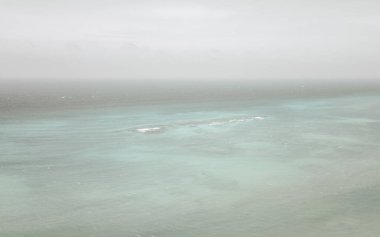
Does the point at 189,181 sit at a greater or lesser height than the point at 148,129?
lesser

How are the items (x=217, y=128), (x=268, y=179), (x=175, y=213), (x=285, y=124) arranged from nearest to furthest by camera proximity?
(x=175, y=213), (x=268, y=179), (x=217, y=128), (x=285, y=124)

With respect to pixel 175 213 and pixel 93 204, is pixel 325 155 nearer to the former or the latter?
pixel 175 213

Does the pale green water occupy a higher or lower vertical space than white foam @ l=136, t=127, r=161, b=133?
lower

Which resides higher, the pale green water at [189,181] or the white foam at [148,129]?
the white foam at [148,129]

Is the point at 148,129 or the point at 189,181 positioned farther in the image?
the point at 148,129

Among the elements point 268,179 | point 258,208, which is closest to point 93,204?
point 258,208

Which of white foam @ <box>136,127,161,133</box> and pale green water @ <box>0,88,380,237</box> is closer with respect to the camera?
pale green water @ <box>0,88,380,237</box>

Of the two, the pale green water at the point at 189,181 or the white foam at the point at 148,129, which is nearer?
the pale green water at the point at 189,181

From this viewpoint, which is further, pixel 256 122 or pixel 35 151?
pixel 256 122
